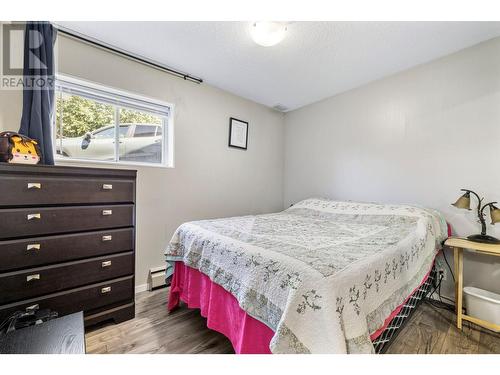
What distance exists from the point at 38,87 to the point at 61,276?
132 cm

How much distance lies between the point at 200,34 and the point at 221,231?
1603mm

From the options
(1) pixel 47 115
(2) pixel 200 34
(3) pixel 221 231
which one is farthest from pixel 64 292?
(2) pixel 200 34

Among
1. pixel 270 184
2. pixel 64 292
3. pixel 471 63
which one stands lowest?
pixel 64 292

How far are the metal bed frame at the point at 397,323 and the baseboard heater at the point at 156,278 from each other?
1871 mm

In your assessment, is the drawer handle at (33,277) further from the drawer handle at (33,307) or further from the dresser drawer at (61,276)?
the drawer handle at (33,307)

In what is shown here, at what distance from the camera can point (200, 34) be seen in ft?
5.83

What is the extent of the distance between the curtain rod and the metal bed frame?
279 cm

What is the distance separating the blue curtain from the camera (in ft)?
4.95

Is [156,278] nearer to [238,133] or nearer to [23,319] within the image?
[23,319]

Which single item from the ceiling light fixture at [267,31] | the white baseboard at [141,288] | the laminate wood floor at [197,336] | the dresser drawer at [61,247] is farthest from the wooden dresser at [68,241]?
the ceiling light fixture at [267,31]

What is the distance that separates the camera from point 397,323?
144cm

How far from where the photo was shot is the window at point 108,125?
1904mm

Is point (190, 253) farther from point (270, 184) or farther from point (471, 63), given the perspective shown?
point (471, 63)

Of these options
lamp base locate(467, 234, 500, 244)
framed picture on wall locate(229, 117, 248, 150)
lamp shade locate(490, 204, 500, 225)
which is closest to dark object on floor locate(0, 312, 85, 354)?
framed picture on wall locate(229, 117, 248, 150)
